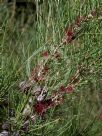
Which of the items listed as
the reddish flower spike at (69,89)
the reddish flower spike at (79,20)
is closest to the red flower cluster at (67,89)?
the reddish flower spike at (69,89)

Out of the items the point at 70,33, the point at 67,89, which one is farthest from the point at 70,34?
the point at 67,89

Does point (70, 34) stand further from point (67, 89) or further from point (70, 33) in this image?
point (67, 89)

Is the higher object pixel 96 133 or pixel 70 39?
pixel 70 39

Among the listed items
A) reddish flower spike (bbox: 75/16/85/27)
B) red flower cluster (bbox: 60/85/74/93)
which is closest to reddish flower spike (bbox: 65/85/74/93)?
red flower cluster (bbox: 60/85/74/93)

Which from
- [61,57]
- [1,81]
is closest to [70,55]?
[61,57]

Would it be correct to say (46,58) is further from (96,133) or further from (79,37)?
(96,133)

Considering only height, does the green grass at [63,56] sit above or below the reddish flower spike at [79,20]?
below

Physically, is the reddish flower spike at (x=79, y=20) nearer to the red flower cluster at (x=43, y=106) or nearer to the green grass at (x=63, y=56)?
the green grass at (x=63, y=56)

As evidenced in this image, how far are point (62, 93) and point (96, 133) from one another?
28cm

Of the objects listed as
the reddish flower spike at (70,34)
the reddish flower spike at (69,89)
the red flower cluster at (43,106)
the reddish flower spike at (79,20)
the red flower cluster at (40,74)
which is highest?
the reddish flower spike at (79,20)

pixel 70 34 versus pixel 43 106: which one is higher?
pixel 70 34

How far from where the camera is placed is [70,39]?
0.74 meters

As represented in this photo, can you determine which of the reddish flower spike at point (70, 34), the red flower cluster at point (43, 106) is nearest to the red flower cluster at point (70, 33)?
the reddish flower spike at point (70, 34)

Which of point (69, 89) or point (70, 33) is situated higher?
point (70, 33)
